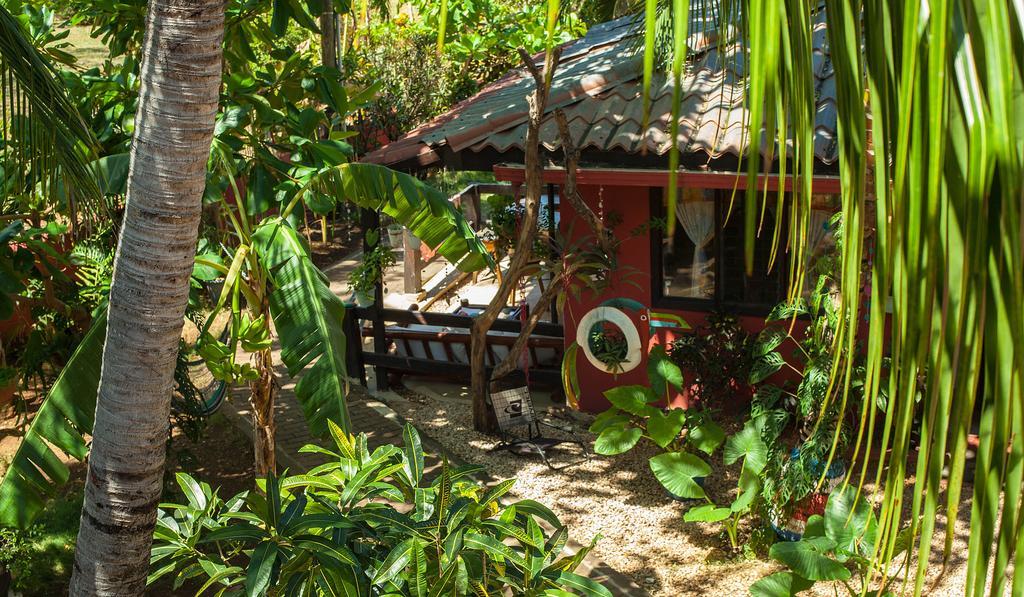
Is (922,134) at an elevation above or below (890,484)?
above

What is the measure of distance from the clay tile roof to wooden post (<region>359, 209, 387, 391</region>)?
0.68 meters

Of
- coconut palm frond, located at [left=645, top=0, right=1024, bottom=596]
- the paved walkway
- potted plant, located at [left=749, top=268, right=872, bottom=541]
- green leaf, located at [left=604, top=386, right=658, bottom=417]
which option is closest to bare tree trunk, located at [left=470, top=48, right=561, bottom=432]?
the paved walkway

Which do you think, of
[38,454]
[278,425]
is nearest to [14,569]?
[38,454]

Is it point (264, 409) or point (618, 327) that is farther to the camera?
point (618, 327)

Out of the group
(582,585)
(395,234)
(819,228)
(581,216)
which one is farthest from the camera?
(395,234)

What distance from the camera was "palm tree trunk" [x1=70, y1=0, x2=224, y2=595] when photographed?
3.20 metres

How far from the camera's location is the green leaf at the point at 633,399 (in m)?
7.76

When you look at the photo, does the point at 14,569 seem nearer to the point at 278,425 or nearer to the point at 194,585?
the point at 194,585

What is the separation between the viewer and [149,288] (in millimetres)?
3400

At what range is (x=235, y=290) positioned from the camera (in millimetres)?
5234

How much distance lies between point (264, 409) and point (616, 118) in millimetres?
4243

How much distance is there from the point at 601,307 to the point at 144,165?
21.8ft

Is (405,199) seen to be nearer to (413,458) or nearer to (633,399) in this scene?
(413,458)

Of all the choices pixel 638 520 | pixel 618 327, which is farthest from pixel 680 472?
pixel 618 327
